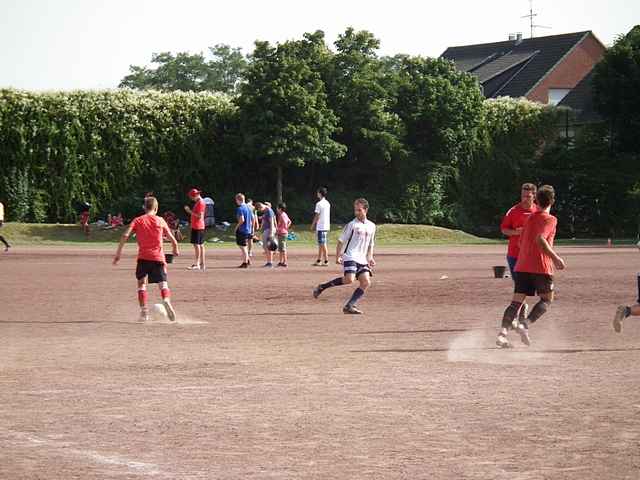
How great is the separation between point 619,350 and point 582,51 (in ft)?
221

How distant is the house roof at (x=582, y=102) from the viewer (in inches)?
2596

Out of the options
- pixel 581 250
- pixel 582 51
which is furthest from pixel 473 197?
pixel 582 51

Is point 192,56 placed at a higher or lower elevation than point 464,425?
higher

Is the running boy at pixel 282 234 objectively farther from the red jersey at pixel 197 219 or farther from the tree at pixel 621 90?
the tree at pixel 621 90

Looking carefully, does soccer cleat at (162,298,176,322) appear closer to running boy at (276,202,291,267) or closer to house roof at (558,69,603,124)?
running boy at (276,202,291,267)

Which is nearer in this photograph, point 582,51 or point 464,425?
point 464,425

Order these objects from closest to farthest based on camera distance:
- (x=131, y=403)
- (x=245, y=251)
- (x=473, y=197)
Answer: (x=131, y=403)
(x=245, y=251)
(x=473, y=197)

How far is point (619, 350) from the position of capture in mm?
13875

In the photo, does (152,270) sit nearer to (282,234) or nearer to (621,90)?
(282,234)

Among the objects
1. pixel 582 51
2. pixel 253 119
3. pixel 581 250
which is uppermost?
pixel 582 51

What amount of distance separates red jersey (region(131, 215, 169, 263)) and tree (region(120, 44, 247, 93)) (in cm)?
10872

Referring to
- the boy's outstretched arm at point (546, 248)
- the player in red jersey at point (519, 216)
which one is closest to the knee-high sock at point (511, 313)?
the boy's outstretched arm at point (546, 248)

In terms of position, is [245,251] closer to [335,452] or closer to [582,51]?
[335,452]

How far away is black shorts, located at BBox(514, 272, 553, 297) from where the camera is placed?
1387 cm
